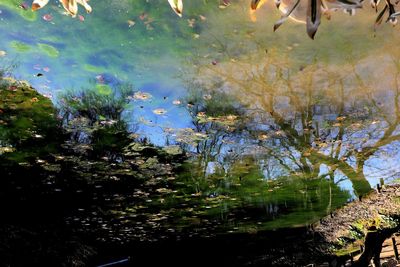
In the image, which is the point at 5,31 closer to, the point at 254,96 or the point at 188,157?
the point at 254,96

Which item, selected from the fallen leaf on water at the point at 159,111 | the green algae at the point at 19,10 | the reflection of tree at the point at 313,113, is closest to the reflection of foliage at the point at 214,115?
the reflection of tree at the point at 313,113

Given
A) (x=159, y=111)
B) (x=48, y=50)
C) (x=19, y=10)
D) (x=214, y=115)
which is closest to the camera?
(x=19, y=10)

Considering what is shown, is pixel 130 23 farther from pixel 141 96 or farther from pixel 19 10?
pixel 141 96

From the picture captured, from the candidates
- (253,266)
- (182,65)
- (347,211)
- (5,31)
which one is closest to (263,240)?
(253,266)

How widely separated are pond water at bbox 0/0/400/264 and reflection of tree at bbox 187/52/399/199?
0.03 m

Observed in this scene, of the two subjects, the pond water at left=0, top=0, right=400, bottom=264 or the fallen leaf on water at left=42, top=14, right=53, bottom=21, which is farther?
the pond water at left=0, top=0, right=400, bottom=264

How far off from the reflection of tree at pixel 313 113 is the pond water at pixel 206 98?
3 cm

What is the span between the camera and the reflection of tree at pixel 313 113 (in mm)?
4902

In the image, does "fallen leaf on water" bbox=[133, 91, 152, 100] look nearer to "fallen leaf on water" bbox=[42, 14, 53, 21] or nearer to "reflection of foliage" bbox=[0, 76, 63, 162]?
"reflection of foliage" bbox=[0, 76, 63, 162]

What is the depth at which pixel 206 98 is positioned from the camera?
213 inches

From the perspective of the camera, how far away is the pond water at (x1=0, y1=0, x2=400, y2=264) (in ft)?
13.3

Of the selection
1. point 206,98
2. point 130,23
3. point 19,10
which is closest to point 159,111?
point 206,98

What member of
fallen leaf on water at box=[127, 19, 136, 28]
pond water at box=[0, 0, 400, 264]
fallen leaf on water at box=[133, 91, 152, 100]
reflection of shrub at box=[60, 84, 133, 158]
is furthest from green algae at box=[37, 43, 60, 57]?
fallen leaf on water at box=[133, 91, 152, 100]

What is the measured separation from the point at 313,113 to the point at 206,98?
197 cm
